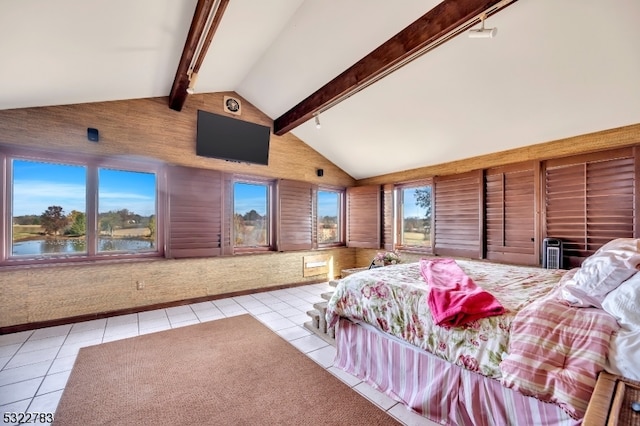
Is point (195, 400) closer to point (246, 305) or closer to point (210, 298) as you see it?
point (246, 305)

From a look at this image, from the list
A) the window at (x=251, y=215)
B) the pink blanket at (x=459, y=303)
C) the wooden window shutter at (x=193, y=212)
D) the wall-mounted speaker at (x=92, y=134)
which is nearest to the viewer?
the pink blanket at (x=459, y=303)

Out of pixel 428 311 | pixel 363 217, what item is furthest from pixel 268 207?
pixel 428 311

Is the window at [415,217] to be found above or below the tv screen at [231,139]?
below

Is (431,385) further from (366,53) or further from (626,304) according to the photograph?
(366,53)

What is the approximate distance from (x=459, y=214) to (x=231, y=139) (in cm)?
363

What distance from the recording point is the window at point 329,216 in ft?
18.4

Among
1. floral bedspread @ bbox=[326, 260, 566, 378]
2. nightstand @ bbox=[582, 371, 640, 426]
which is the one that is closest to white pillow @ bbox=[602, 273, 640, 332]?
nightstand @ bbox=[582, 371, 640, 426]

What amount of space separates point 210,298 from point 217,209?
4.43 ft

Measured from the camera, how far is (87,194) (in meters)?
3.39

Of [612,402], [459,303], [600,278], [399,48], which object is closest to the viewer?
[612,402]

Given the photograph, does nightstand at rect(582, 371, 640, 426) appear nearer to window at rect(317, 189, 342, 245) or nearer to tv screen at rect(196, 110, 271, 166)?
tv screen at rect(196, 110, 271, 166)

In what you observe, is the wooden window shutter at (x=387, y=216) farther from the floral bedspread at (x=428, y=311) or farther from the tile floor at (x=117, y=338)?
the floral bedspread at (x=428, y=311)

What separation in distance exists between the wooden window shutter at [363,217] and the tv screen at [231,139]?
203cm

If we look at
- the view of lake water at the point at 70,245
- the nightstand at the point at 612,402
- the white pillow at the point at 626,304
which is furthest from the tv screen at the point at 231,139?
the nightstand at the point at 612,402
